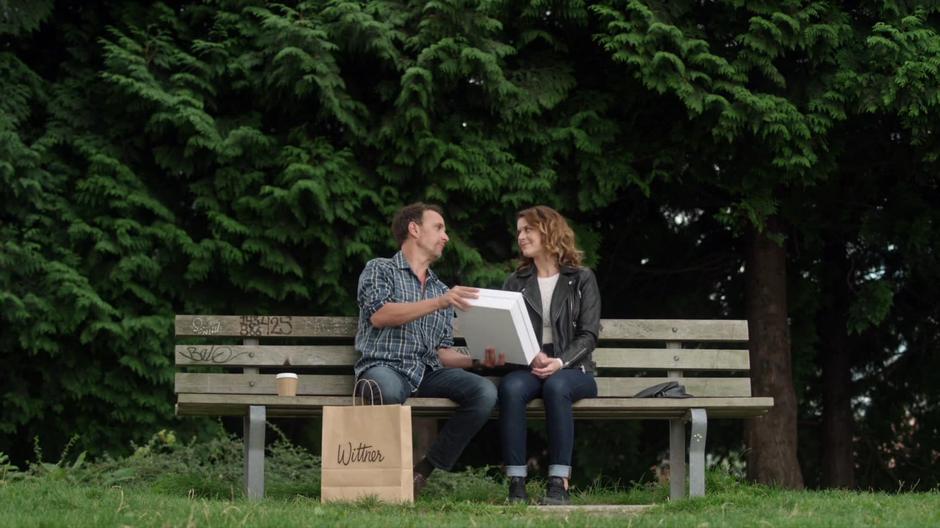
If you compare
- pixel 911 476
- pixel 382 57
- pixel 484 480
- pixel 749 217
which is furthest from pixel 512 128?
pixel 911 476

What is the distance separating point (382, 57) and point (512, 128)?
102 centimetres

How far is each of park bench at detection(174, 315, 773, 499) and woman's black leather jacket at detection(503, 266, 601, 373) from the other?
27cm

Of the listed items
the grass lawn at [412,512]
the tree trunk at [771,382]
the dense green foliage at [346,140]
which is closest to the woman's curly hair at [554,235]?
the grass lawn at [412,512]

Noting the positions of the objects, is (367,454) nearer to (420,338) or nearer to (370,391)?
(370,391)

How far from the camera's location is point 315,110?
898 cm

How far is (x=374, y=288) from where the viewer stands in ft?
20.8

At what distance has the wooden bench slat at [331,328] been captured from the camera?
656cm

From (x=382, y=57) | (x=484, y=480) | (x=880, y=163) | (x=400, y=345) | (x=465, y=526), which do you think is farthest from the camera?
(x=880, y=163)

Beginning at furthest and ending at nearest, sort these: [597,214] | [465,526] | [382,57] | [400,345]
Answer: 1. [597,214]
2. [382,57]
3. [400,345]
4. [465,526]

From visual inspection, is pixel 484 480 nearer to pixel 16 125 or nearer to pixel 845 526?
pixel 845 526

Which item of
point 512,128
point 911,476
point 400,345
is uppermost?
point 512,128

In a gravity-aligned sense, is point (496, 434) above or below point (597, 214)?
below

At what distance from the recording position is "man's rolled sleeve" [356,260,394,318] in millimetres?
6309

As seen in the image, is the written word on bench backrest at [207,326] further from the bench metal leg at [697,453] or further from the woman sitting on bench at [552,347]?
the bench metal leg at [697,453]
